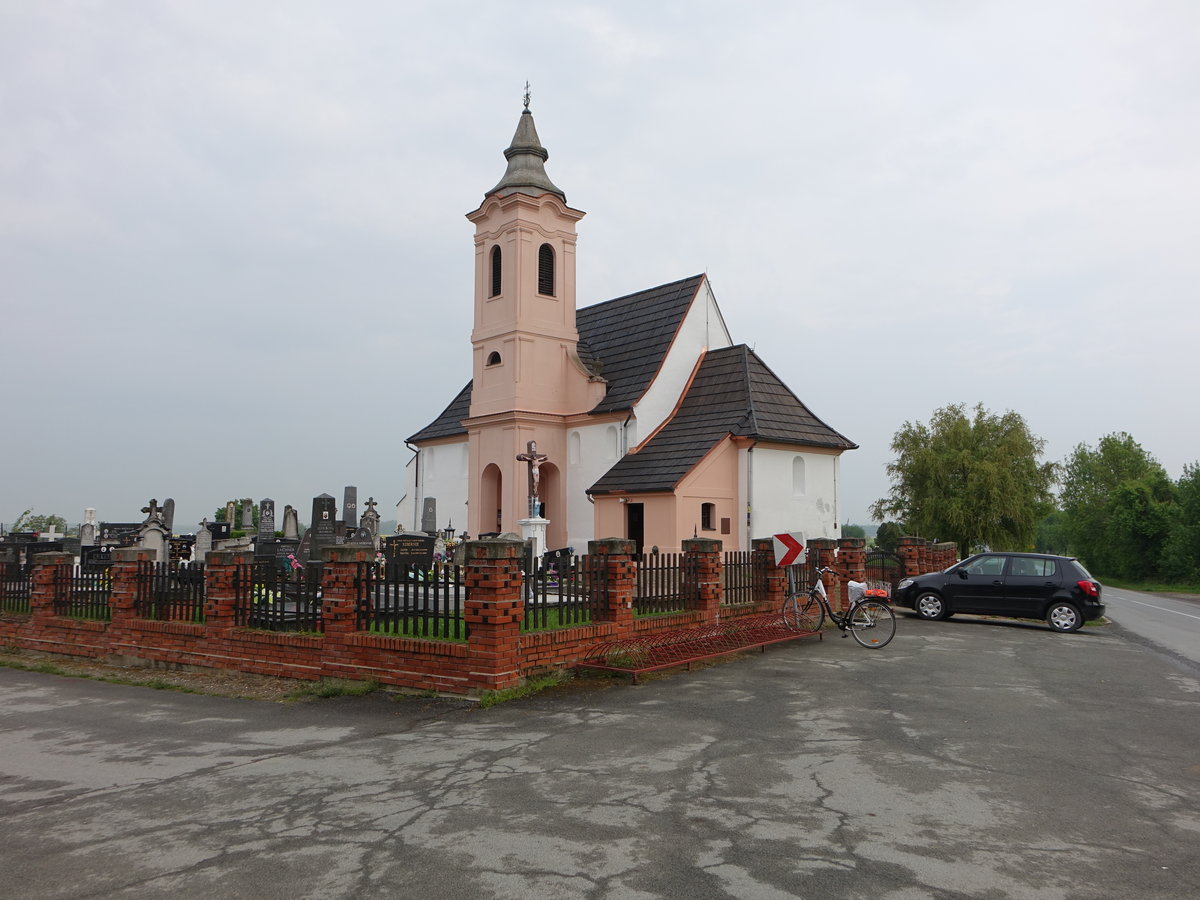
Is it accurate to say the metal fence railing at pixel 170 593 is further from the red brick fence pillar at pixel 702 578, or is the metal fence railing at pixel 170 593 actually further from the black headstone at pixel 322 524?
the red brick fence pillar at pixel 702 578

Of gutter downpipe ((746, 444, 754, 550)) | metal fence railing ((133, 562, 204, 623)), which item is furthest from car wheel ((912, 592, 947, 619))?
metal fence railing ((133, 562, 204, 623))

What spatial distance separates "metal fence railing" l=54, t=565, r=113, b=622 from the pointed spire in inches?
734

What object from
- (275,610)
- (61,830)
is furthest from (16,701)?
(61,830)

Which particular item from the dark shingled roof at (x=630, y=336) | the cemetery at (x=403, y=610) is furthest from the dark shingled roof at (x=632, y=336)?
the cemetery at (x=403, y=610)

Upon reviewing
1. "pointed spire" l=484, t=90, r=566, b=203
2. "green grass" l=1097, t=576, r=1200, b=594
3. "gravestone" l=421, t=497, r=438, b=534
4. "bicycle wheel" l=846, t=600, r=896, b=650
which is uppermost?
"pointed spire" l=484, t=90, r=566, b=203

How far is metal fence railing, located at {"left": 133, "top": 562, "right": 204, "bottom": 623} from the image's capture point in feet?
41.5

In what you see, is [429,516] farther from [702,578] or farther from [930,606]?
[702,578]

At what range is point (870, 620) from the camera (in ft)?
45.9

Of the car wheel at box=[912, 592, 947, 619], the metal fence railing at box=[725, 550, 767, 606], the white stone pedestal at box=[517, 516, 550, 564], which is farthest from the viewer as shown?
the white stone pedestal at box=[517, 516, 550, 564]

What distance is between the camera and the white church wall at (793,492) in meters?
25.1

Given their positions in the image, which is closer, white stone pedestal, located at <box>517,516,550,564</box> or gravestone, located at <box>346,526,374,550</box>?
gravestone, located at <box>346,526,374,550</box>

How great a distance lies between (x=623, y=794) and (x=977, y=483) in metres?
37.6

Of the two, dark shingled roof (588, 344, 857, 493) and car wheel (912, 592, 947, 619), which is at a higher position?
dark shingled roof (588, 344, 857, 493)

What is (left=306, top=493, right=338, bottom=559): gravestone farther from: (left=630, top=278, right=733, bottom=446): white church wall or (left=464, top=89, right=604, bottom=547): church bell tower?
(left=630, top=278, right=733, bottom=446): white church wall
